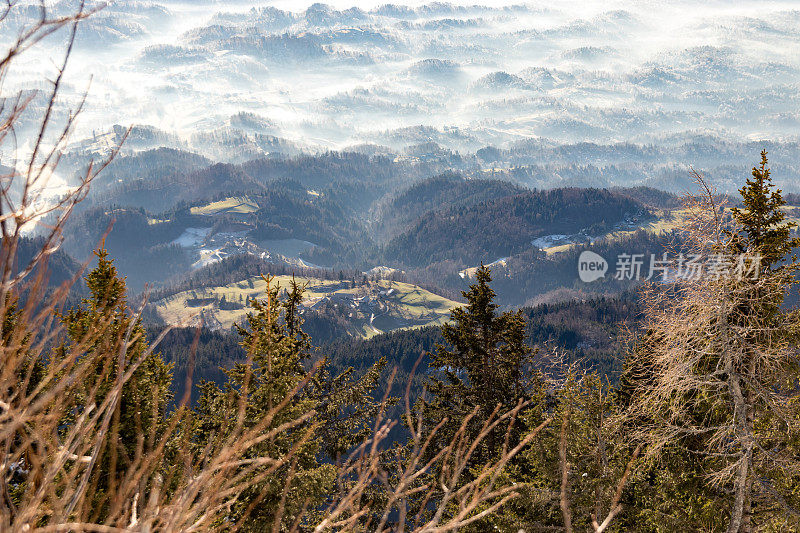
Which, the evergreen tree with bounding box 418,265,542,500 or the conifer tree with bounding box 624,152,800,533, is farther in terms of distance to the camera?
the evergreen tree with bounding box 418,265,542,500

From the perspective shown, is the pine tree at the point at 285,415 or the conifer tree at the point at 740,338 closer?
the conifer tree at the point at 740,338

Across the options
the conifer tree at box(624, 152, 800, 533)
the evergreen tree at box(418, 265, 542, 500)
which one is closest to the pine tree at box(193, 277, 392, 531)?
the evergreen tree at box(418, 265, 542, 500)

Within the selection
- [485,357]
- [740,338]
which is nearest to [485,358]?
[485,357]

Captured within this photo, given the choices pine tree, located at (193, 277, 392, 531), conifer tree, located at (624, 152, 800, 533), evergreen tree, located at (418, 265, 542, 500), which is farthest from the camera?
evergreen tree, located at (418, 265, 542, 500)

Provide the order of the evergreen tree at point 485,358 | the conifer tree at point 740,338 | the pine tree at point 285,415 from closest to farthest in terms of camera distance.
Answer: the conifer tree at point 740,338 < the pine tree at point 285,415 < the evergreen tree at point 485,358

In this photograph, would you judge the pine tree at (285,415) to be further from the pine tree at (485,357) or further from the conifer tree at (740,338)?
the conifer tree at (740,338)

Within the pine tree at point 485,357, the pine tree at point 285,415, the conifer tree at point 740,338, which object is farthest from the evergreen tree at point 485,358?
the conifer tree at point 740,338

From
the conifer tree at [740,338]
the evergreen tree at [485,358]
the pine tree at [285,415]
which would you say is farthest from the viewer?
the evergreen tree at [485,358]

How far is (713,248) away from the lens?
38.7 ft

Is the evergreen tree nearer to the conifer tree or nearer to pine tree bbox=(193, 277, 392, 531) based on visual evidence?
pine tree bbox=(193, 277, 392, 531)

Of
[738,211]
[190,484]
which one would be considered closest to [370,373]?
[738,211]

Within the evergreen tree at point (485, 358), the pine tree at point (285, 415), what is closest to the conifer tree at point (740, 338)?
the pine tree at point (285, 415)

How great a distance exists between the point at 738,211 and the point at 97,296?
15945mm

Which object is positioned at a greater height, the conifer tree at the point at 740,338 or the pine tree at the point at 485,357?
the conifer tree at the point at 740,338
